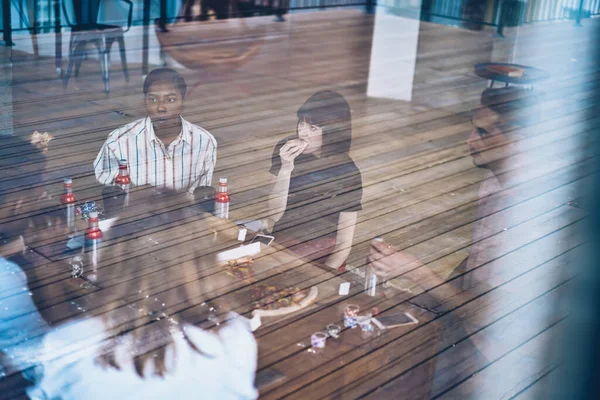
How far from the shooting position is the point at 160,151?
10.4 ft

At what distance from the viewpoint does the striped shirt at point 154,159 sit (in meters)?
3.03

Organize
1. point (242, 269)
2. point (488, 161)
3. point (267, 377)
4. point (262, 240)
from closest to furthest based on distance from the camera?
point (267, 377) < point (242, 269) < point (262, 240) < point (488, 161)

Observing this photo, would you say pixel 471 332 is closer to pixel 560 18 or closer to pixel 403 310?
pixel 403 310

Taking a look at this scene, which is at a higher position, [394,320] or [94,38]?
[94,38]

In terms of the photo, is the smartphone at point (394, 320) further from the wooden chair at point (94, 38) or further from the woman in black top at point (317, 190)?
the wooden chair at point (94, 38)

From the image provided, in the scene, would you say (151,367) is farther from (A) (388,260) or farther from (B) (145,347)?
(A) (388,260)

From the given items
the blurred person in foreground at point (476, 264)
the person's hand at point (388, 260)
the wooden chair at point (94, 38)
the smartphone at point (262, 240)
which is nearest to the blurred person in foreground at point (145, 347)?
the smartphone at point (262, 240)

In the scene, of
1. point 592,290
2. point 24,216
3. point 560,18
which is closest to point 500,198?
point 24,216

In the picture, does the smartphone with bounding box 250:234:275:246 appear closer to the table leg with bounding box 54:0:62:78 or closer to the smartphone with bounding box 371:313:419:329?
the smartphone with bounding box 371:313:419:329

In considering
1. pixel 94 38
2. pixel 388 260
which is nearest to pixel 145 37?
pixel 94 38

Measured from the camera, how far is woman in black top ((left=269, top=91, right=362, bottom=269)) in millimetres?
2795

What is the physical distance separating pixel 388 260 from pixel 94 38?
14.2 ft

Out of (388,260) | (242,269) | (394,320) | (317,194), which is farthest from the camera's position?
(317,194)

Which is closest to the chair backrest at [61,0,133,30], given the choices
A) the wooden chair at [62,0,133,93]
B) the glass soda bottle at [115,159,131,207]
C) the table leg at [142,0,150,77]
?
the wooden chair at [62,0,133,93]
